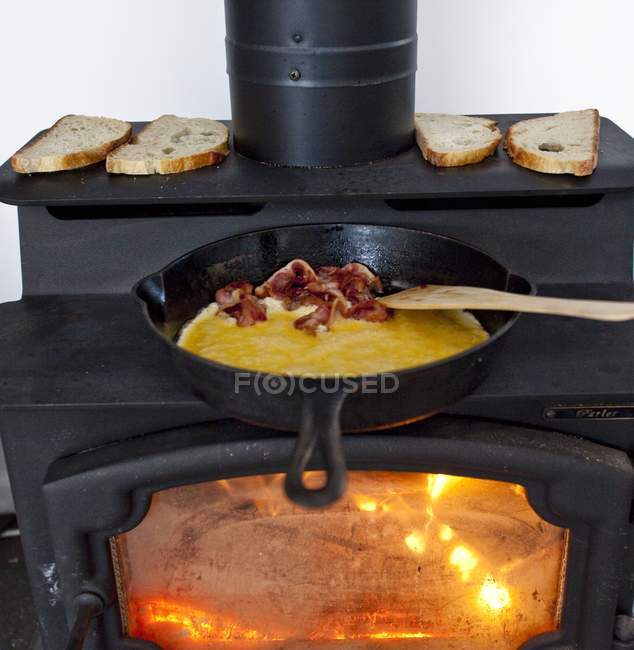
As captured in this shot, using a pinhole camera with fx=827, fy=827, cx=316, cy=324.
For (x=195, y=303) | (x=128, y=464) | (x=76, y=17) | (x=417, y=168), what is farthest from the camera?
(x=76, y=17)

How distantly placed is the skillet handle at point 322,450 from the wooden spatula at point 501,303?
27 cm

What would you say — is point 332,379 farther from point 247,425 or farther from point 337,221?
point 337,221

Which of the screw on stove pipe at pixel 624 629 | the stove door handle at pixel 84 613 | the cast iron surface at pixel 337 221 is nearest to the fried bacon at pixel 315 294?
the cast iron surface at pixel 337 221

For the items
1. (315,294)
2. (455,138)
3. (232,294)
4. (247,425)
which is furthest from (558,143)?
(247,425)

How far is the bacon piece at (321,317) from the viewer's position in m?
1.25

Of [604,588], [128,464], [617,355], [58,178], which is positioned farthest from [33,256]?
[604,588]

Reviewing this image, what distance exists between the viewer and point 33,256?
1.43 metres

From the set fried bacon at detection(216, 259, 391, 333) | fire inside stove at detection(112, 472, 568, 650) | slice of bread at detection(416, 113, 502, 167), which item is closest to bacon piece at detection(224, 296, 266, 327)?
fried bacon at detection(216, 259, 391, 333)

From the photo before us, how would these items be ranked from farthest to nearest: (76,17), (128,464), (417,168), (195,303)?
(76,17) → (417,168) → (195,303) → (128,464)

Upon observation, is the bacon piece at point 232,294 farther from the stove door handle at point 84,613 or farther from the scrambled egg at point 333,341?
the stove door handle at point 84,613

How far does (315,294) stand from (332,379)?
1.24 feet

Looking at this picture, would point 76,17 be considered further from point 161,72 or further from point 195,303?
point 195,303

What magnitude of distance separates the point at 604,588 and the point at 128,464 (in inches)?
30.0

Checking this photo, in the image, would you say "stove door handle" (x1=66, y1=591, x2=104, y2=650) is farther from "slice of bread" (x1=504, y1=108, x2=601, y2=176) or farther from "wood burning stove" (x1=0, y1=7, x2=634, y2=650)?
"slice of bread" (x1=504, y1=108, x2=601, y2=176)
